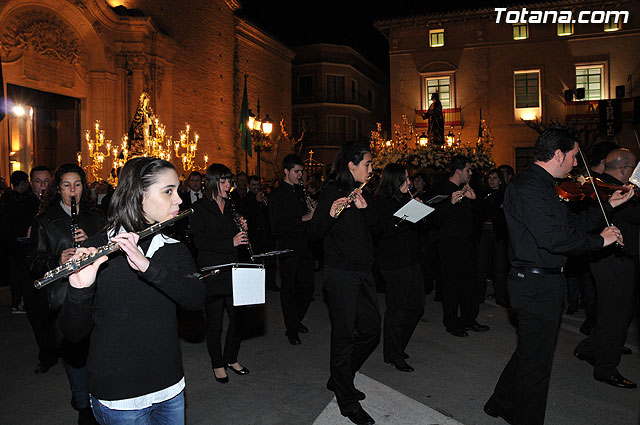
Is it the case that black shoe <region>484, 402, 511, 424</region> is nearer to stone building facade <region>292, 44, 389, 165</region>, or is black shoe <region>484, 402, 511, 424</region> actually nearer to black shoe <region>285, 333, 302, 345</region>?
black shoe <region>285, 333, 302, 345</region>

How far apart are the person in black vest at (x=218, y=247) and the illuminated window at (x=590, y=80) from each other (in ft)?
99.9

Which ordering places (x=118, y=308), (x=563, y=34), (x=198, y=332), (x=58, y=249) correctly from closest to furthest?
(x=118, y=308)
(x=58, y=249)
(x=198, y=332)
(x=563, y=34)

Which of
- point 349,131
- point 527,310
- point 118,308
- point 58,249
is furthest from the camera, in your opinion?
point 349,131

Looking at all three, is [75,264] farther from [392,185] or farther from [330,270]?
[392,185]

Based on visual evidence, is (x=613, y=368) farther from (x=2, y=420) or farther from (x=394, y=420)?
(x=2, y=420)

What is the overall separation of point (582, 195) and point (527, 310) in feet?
4.92

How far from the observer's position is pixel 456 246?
773 cm

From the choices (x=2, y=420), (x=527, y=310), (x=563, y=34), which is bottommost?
(x=2, y=420)

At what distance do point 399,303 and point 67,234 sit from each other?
3.56 metres

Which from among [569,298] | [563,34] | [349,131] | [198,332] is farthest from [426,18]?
[198,332]

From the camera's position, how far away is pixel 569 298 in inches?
354

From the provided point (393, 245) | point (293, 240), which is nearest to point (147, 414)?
point (393, 245)

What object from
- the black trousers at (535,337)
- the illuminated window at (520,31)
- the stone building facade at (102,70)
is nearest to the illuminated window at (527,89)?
the illuminated window at (520,31)

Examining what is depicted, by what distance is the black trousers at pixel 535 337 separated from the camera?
4.29 metres
